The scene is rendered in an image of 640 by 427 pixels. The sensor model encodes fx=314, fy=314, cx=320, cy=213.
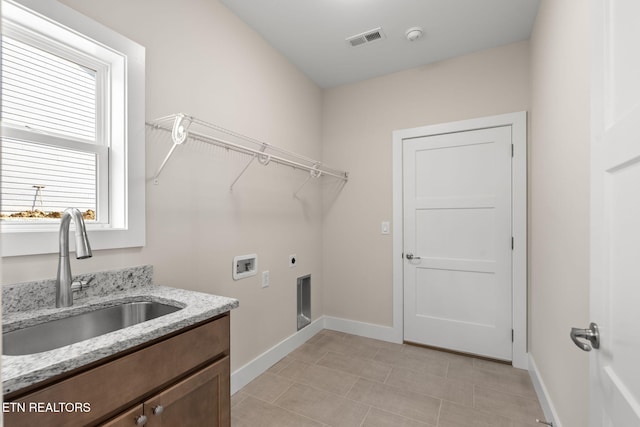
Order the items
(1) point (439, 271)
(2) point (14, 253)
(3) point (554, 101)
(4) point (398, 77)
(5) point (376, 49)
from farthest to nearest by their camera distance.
A: (4) point (398, 77) < (1) point (439, 271) < (5) point (376, 49) < (3) point (554, 101) < (2) point (14, 253)

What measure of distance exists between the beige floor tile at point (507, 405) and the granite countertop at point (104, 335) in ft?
5.93

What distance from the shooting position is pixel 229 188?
217 cm

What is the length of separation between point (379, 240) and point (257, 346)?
1478 millimetres

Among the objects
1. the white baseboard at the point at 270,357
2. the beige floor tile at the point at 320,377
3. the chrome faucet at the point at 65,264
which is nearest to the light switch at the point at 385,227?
the white baseboard at the point at 270,357

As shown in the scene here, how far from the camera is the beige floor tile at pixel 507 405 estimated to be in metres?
1.94

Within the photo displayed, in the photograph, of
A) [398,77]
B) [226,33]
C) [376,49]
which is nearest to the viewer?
[226,33]

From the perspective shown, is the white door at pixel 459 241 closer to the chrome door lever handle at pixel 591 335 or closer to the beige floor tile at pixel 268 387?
the beige floor tile at pixel 268 387

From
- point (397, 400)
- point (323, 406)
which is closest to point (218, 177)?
point (323, 406)

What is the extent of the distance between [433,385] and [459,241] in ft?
3.88

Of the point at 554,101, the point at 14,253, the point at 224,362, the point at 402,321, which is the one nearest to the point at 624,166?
the point at 554,101

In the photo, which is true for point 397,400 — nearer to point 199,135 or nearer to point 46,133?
point 199,135

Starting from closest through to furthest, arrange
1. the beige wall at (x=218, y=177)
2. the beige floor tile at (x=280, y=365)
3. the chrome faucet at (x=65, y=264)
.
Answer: the chrome faucet at (x=65, y=264), the beige wall at (x=218, y=177), the beige floor tile at (x=280, y=365)

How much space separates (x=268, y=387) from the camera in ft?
7.34

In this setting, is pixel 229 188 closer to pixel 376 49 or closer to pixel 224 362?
pixel 224 362
